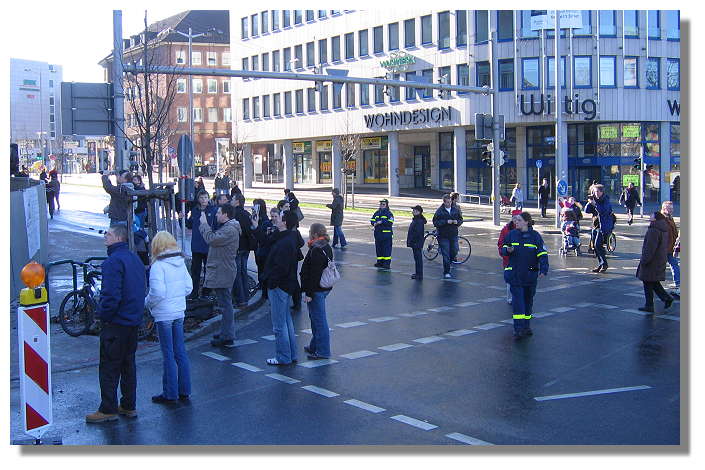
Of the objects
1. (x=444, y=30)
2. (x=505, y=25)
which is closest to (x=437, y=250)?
(x=505, y=25)

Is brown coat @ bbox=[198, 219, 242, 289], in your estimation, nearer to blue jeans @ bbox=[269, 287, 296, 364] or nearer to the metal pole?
blue jeans @ bbox=[269, 287, 296, 364]

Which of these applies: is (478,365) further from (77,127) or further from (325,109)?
(325,109)

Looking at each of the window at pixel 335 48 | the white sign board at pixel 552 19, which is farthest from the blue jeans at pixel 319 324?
the window at pixel 335 48

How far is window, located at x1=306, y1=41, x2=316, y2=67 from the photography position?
58906 mm

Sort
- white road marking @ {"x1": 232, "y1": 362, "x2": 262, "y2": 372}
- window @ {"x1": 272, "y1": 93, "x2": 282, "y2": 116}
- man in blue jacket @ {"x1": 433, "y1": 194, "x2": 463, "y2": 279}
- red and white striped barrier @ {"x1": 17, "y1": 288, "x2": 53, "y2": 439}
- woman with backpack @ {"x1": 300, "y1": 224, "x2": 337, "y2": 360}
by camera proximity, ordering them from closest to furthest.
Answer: red and white striped barrier @ {"x1": 17, "y1": 288, "x2": 53, "y2": 439}
white road marking @ {"x1": 232, "y1": 362, "x2": 262, "y2": 372}
woman with backpack @ {"x1": 300, "y1": 224, "x2": 337, "y2": 360}
man in blue jacket @ {"x1": 433, "y1": 194, "x2": 463, "y2": 279}
window @ {"x1": 272, "y1": 93, "x2": 282, "y2": 116}

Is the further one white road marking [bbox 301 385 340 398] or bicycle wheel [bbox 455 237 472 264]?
bicycle wheel [bbox 455 237 472 264]

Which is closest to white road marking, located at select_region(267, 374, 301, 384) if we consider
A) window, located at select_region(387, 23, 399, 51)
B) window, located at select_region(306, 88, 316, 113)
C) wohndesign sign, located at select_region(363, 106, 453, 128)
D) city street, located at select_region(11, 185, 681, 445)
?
city street, located at select_region(11, 185, 681, 445)

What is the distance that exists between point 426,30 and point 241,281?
39.3m

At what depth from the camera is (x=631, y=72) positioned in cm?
4528

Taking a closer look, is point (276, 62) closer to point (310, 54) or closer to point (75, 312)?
point (310, 54)

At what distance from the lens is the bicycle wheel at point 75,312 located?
1177cm

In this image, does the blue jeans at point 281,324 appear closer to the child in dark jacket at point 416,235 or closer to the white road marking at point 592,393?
the white road marking at point 592,393

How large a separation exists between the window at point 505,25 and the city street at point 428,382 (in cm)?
3325

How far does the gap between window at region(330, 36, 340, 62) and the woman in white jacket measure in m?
50.1
